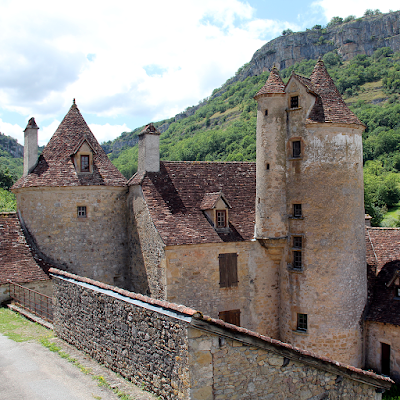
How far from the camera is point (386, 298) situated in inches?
916

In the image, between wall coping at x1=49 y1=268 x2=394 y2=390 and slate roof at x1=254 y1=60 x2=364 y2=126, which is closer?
wall coping at x1=49 y1=268 x2=394 y2=390

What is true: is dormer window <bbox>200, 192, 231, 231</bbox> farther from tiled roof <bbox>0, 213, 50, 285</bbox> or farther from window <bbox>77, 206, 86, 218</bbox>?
tiled roof <bbox>0, 213, 50, 285</bbox>

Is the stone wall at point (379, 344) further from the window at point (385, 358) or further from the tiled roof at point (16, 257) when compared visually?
the tiled roof at point (16, 257)

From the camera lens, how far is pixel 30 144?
24.8 metres

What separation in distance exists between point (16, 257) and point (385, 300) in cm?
2112

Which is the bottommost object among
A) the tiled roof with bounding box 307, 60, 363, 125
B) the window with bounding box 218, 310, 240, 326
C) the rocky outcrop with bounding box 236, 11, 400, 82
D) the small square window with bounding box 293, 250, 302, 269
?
the window with bounding box 218, 310, 240, 326

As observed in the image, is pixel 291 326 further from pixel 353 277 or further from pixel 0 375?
pixel 0 375

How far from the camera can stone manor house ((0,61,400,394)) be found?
2222cm

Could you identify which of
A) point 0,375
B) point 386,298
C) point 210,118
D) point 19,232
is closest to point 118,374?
point 0,375

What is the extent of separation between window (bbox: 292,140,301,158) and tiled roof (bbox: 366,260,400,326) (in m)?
8.89

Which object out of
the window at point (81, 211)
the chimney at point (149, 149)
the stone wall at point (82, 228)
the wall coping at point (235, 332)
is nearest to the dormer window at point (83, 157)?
the stone wall at point (82, 228)

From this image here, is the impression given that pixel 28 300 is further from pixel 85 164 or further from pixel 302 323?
pixel 302 323

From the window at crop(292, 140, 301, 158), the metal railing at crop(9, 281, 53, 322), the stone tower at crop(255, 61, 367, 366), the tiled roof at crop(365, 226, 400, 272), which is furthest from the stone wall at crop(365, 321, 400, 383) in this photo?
the metal railing at crop(9, 281, 53, 322)

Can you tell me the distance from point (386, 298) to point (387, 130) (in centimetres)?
8478
